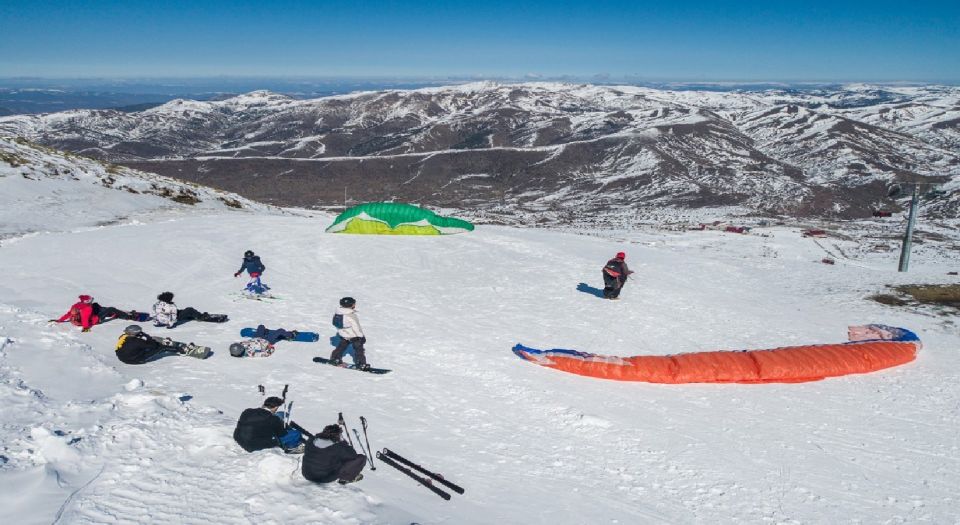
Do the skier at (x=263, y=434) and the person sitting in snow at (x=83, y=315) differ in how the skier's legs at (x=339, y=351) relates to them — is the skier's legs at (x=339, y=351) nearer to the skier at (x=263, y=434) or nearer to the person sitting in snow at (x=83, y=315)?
the skier at (x=263, y=434)

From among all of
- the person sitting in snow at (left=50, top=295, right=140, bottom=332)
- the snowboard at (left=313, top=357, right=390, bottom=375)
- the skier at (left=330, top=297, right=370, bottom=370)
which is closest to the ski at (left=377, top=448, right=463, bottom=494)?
the snowboard at (left=313, top=357, right=390, bottom=375)

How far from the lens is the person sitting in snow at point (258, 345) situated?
11.6m

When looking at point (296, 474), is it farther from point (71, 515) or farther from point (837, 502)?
point (837, 502)

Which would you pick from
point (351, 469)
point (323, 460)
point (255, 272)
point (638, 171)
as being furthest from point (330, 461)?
point (638, 171)

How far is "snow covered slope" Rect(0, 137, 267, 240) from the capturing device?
25750 millimetres

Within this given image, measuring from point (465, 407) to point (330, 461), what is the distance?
3.89 meters

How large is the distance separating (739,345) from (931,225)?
87.7 metres

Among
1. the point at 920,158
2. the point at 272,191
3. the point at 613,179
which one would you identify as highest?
the point at 920,158

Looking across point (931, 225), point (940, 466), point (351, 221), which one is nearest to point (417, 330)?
point (940, 466)

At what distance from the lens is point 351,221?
27.7 meters

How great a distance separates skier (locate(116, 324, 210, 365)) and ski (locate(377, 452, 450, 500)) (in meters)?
5.81

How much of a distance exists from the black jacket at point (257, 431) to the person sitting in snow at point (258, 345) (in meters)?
4.41

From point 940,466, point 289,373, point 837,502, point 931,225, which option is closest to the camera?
point 837,502

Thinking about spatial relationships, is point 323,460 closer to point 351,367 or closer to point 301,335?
point 351,367
